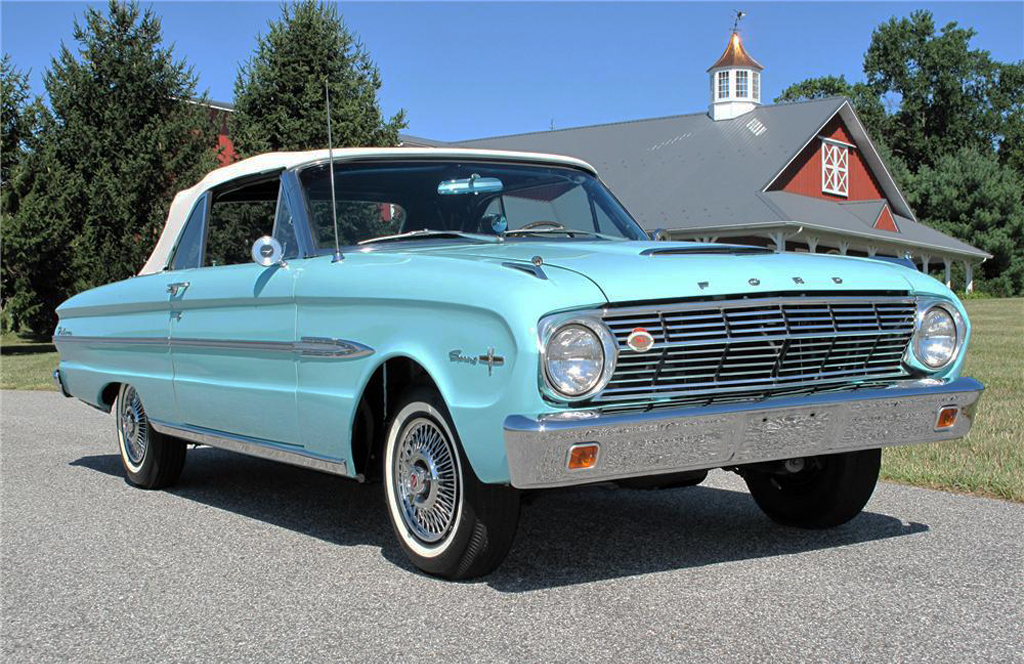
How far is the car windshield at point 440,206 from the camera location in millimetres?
5602

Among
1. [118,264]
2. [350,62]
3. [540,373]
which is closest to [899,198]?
[350,62]

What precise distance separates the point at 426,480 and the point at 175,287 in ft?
8.15

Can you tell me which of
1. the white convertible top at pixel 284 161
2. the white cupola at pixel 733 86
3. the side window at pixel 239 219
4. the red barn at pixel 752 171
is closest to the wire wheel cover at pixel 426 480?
the white convertible top at pixel 284 161

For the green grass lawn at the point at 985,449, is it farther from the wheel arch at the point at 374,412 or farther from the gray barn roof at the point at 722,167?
the gray barn roof at the point at 722,167

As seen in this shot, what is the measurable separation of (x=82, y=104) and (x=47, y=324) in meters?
5.10

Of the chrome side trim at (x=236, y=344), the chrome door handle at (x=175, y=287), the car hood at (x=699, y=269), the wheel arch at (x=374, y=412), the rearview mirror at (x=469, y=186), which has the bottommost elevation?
the wheel arch at (x=374, y=412)

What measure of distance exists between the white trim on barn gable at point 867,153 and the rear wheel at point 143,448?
3232cm

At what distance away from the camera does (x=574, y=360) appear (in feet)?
13.3

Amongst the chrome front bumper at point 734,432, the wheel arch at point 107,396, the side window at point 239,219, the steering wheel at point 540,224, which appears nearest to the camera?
the chrome front bumper at point 734,432

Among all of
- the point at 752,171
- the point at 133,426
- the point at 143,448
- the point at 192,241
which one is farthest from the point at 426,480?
the point at 752,171

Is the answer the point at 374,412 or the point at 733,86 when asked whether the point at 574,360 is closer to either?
the point at 374,412

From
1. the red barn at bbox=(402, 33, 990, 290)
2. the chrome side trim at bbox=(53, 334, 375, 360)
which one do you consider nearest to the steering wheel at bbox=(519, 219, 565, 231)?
the chrome side trim at bbox=(53, 334, 375, 360)

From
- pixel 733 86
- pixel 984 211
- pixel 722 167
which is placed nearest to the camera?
pixel 722 167

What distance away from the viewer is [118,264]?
88.8 ft
